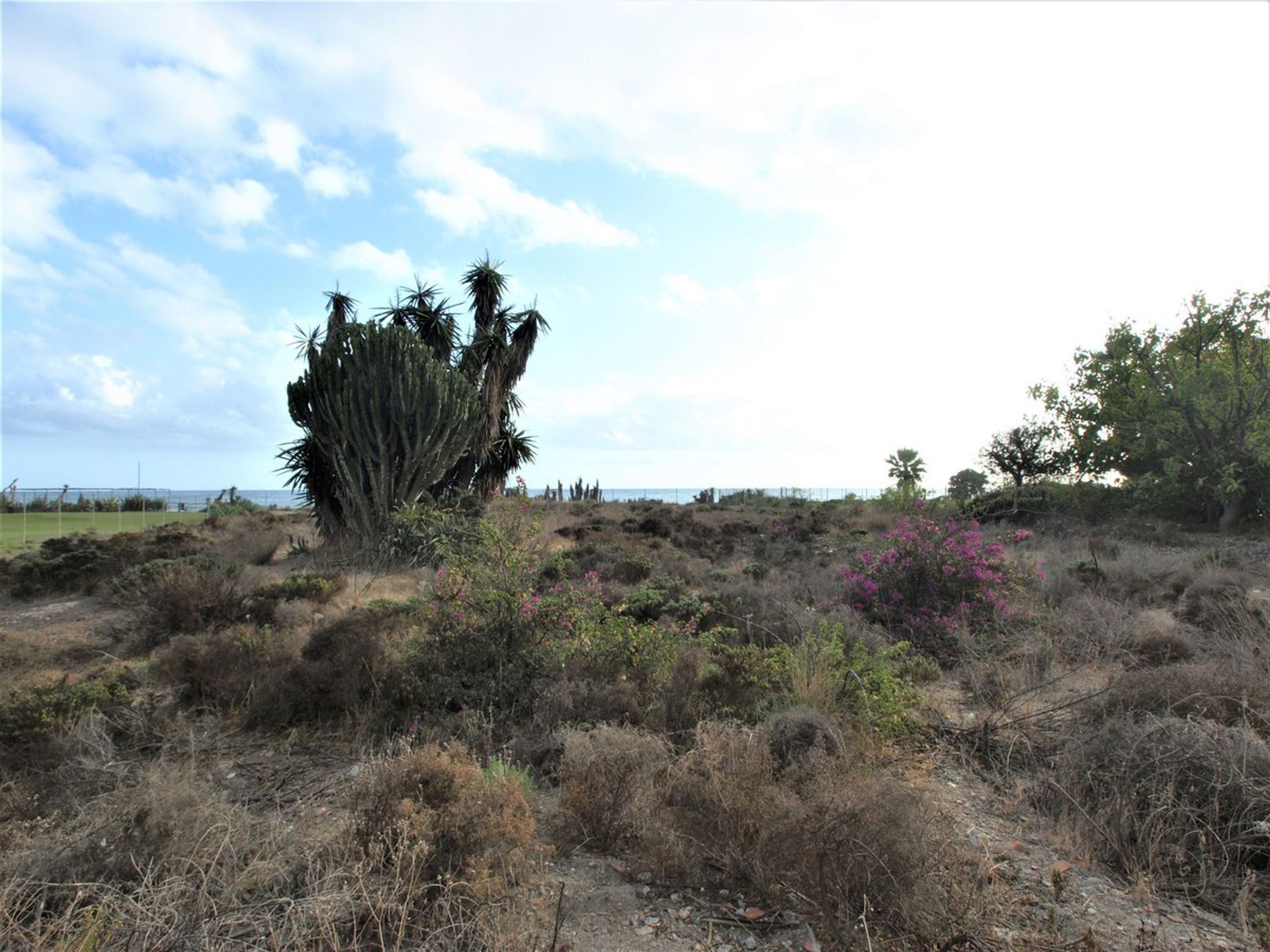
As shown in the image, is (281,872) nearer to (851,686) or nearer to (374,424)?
(851,686)

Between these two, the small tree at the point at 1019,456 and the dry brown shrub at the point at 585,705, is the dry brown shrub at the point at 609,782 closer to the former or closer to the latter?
the dry brown shrub at the point at 585,705

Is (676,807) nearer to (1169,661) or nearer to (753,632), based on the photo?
(753,632)

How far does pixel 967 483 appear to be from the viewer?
36.9 meters

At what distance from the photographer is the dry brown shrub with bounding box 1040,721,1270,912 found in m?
3.31

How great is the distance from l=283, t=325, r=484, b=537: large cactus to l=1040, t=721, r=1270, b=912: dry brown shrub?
13.0 meters

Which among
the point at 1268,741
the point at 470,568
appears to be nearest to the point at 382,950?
the point at 470,568

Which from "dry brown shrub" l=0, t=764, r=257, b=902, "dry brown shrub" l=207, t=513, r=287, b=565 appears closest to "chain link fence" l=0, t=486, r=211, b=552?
"dry brown shrub" l=207, t=513, r=287, b=565

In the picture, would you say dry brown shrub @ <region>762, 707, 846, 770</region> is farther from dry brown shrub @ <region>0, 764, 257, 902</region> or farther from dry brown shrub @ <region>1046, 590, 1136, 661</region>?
dry brown shrub @ <region>1046, 590, 1136, 661</region>

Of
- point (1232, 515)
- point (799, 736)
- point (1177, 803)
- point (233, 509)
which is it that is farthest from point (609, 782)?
point (233, 509)

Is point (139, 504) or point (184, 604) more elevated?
point (139, 504)

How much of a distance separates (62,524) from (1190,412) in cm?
3995

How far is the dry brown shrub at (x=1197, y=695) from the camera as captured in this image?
15.2 ft

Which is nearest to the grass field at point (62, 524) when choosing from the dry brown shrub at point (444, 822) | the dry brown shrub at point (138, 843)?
the dry brown shrub at point (138, 843)

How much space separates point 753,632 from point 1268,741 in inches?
185
